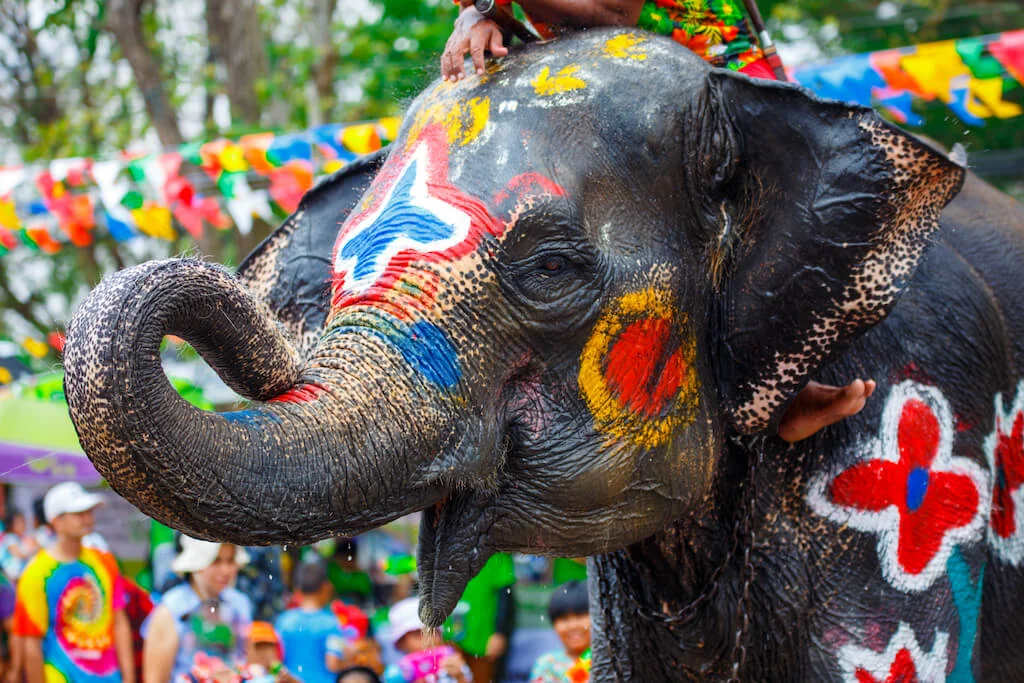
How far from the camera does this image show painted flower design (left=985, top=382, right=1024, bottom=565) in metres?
2.68

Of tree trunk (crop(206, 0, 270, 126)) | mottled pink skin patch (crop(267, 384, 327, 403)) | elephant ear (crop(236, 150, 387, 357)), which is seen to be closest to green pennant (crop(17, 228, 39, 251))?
tree trunk (crop(206, 0, 270, 126))

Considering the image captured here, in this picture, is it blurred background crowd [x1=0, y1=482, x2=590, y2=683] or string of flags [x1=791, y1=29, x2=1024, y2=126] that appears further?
string of flags [x1=791, y1=29, x2=1024, y2=126]

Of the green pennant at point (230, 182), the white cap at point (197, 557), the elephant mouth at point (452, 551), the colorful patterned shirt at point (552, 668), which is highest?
the elephant mouth at point (452, 551)

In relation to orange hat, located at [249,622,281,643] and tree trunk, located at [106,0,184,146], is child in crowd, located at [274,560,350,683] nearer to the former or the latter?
orange hat, located at [249,622,281,643]

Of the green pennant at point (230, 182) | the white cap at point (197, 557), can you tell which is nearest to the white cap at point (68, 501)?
the white cap at point (197, 557)

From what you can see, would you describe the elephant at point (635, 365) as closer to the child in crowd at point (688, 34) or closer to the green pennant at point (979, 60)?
the child in crowd at point (688, 34)

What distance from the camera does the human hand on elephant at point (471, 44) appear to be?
2.34 m

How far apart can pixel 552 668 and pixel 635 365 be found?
3029 mm

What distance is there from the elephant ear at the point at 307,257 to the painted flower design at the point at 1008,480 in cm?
150

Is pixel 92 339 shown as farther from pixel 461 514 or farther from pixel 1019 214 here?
pixel 1019 214

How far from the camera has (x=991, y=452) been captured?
8.58 feet

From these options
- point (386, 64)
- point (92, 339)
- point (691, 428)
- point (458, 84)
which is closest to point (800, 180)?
point (691, 428)

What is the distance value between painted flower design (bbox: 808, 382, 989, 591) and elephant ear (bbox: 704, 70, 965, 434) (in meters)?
0.25

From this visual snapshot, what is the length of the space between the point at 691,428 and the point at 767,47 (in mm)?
960
